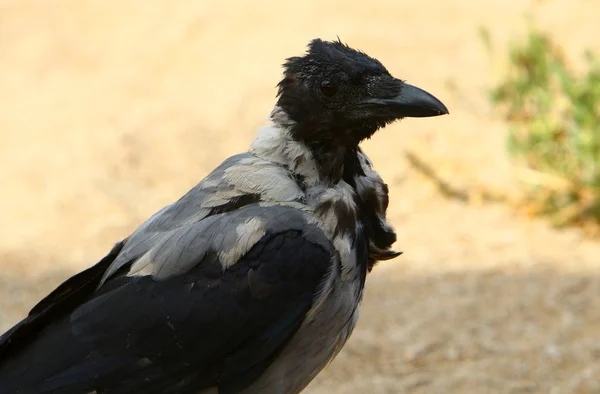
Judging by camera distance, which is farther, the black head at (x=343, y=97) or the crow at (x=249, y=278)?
the black head at (x=343, y=97)

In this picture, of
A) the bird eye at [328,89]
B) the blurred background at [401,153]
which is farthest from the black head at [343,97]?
the blurred background at [401,153]

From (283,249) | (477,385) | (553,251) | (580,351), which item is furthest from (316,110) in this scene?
(553,251)

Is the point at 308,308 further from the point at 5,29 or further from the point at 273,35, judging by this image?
the point at 5,29

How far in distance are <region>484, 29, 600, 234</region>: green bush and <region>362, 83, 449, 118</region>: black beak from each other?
130 inches

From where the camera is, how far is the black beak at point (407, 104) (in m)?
3.52

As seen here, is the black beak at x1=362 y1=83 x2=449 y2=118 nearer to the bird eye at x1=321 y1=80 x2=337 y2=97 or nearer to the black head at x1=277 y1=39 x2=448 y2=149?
the black head at x1=277 y1=39 x2=448 y2=149

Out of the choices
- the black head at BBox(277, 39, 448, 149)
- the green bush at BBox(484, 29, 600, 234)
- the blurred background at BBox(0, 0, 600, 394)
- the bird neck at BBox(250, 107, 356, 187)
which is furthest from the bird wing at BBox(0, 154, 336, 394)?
the green bush at BBox(484, 29, 600, 234)

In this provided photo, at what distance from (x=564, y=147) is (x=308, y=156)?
12.0ft

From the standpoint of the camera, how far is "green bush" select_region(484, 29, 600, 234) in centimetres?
662

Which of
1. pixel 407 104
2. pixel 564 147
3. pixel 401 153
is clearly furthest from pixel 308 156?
pixel 401 153

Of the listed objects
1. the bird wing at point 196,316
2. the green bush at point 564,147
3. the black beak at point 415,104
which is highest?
the green bush at point 564,147

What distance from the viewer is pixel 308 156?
361 centimetres

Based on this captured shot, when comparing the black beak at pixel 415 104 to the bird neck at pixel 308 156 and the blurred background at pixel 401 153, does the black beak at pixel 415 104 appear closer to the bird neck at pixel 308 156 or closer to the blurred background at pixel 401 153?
the bird neck at pixel 308 156

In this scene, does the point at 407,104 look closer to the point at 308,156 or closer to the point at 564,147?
the point at 308,156
